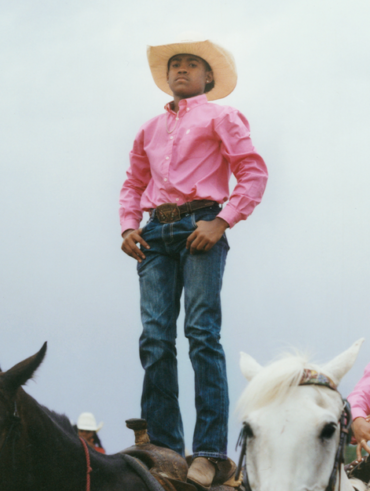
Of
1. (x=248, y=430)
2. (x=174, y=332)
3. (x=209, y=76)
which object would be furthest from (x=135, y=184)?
(x=248, y=430)

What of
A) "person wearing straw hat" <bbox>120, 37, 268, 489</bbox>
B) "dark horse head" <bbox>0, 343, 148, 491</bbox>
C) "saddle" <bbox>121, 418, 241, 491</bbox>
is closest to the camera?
"dark horse head" <bbox>0, 343, 148, 491</bbox>

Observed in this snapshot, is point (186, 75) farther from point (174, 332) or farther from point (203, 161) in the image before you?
point (174, 332)

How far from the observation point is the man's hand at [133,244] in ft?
12.6

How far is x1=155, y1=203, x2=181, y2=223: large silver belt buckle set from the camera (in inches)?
148

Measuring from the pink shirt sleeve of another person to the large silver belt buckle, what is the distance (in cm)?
143

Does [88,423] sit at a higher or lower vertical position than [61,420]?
lower

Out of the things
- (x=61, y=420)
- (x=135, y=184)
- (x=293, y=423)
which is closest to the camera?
(x=293, y=423)

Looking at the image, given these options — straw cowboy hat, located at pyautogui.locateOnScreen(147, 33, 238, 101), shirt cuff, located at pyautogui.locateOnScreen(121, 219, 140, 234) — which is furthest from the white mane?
straw cowboy hat, located at pyautogui.locateOnScreen(147, 33, 238, 101)

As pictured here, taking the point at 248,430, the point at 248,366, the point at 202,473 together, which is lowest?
the point at 202,473

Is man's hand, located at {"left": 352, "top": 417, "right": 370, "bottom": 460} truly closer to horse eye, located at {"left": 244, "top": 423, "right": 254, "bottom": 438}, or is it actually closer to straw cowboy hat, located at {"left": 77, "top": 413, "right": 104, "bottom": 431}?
horse eye, located at {"left": 244, "top": 423, "right": 254, "bottom": 438}

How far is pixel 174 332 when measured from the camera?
12.0 feet

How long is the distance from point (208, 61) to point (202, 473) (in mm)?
2579

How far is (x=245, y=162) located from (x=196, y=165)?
30cm

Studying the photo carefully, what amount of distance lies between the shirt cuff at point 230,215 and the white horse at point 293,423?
3.46ft
